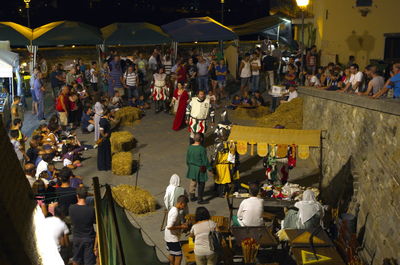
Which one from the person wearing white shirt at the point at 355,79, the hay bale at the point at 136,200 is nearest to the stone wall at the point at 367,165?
the person wearing white shirt at the point at 355,79

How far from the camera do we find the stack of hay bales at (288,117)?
17.3 metres

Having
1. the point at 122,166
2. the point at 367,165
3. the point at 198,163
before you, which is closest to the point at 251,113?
the point at 122,166

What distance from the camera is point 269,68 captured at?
2256cm

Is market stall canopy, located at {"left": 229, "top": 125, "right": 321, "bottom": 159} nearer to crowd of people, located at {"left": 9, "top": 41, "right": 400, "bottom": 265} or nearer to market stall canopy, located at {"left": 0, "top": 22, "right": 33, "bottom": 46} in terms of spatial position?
crowd of people, located at {"left": 9, "top": 41, "right": 400, "bottom": 265}

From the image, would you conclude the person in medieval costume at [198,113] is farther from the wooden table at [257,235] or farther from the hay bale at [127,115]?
the wooden table at [257,235]

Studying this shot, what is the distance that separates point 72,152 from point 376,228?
28.1 feet

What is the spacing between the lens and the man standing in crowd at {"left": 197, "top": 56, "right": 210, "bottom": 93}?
68.4 ft

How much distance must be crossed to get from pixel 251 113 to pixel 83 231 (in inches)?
465

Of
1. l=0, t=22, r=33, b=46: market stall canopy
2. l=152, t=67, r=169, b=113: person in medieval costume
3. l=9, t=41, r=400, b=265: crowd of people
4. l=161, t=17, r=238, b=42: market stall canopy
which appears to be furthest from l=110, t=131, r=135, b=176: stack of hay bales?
l=0, t=22, r=33, b=46: market stall canopy

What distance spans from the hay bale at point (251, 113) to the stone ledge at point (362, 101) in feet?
12.6

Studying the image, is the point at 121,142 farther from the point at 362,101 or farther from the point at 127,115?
the point at 362,101

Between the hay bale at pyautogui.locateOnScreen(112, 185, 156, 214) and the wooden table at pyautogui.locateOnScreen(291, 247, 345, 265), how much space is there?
13.4 ft

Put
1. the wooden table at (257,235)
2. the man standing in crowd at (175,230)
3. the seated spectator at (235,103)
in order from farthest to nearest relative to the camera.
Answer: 1. the seated spectator at (235,103)
2. the wooden table at (257,235)
3. the man standing in crowd at (175,230)

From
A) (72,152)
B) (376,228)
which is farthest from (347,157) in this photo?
(72,152)
